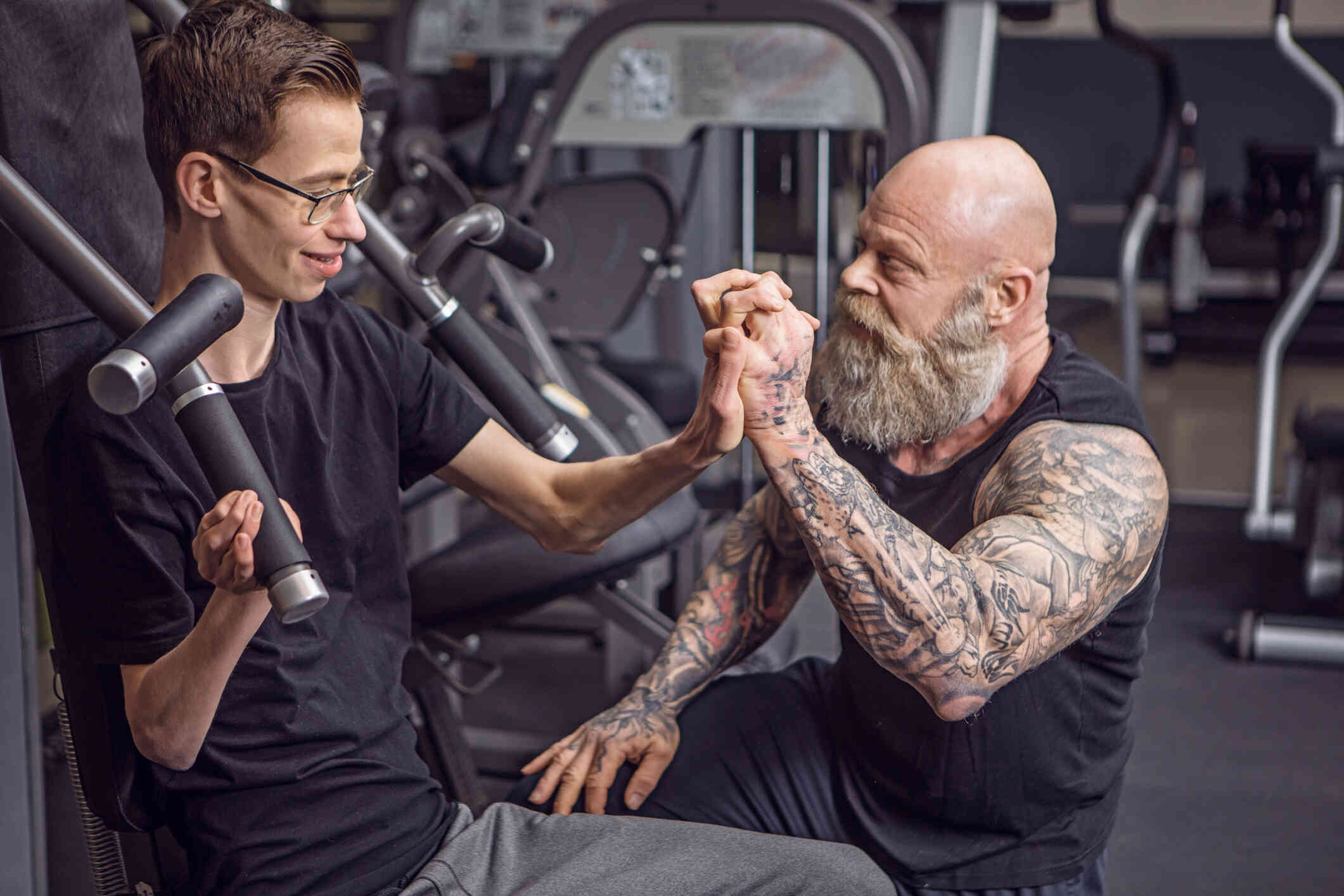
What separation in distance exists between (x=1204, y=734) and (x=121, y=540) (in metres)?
2.38

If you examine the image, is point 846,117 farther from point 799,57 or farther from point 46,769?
point 46,769

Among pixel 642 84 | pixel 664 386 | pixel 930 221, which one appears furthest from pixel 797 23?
pixel 930 221

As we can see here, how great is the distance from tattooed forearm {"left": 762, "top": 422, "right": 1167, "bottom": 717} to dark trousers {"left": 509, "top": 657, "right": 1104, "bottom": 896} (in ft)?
0.91

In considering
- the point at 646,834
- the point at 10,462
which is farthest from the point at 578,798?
the point at 10,462

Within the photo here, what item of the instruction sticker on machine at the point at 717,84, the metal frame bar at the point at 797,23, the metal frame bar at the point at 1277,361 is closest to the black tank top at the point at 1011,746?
the metal frame bar at the point at 797,23

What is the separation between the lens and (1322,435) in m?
3.25

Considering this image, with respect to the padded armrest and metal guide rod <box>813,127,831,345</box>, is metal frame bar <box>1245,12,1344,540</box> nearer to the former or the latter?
metal guide rod <box>813,127,831,345</box>

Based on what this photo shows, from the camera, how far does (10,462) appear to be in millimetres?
1324

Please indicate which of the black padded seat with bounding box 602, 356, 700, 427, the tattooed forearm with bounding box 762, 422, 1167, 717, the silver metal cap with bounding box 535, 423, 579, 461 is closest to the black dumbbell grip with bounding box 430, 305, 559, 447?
the silver metal cap with bounding box 535, 423, 579, 461

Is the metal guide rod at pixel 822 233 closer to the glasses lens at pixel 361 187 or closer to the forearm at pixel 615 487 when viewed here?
the forearm at pixel 615 487

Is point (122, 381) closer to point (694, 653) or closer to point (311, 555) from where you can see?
point (311, 555)

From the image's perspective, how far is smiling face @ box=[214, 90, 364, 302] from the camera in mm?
1033

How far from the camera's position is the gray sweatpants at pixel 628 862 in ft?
3.67

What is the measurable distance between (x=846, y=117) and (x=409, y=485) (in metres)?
1.50
